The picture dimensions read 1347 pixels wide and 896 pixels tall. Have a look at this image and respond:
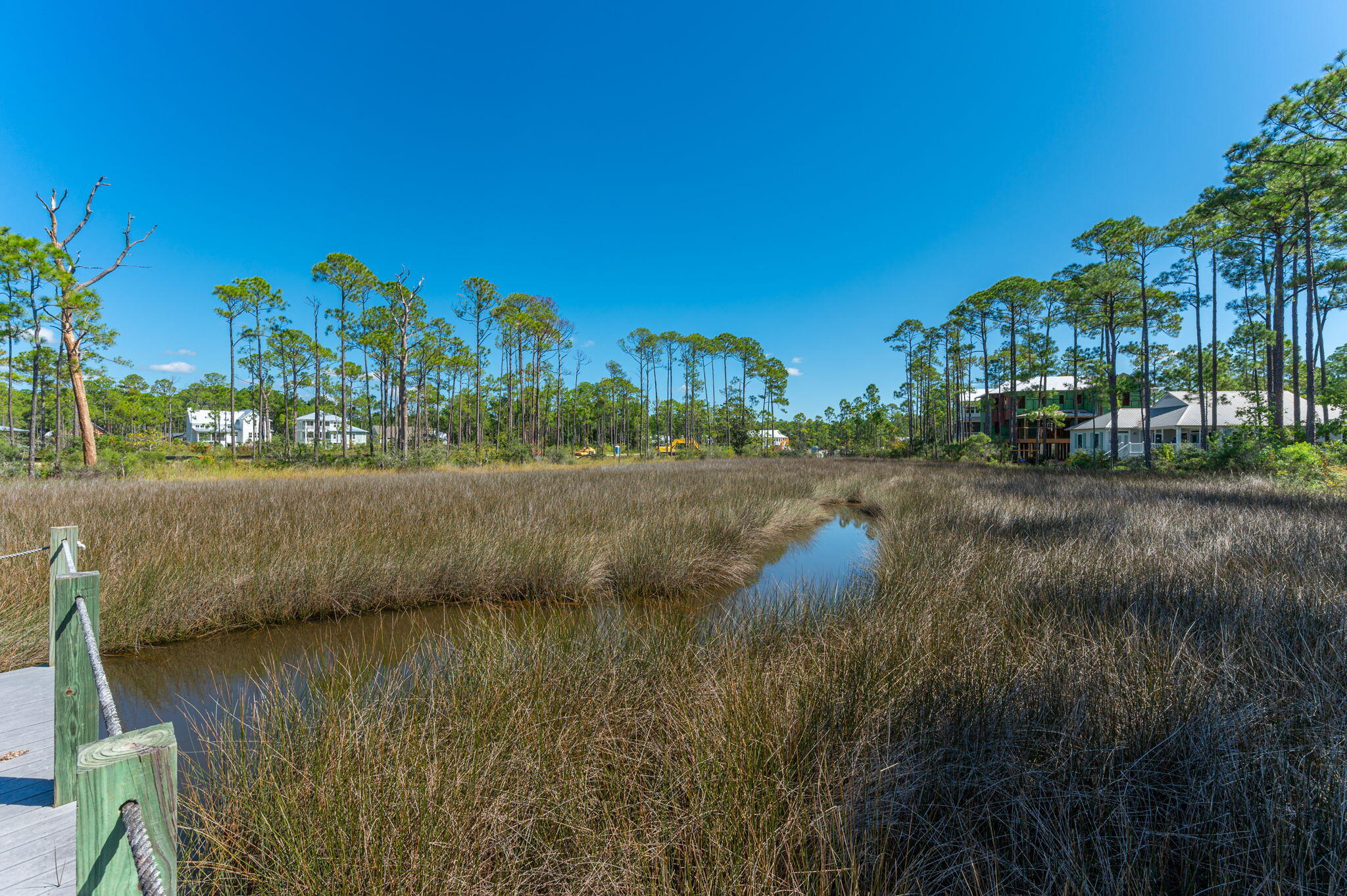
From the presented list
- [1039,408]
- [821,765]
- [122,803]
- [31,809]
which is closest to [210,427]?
[31,809]

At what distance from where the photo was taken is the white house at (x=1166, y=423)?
27078mm

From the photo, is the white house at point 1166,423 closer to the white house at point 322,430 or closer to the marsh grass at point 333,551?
the marsh grass at point 333,551

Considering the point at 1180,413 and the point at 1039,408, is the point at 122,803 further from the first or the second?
the point at 1180,413

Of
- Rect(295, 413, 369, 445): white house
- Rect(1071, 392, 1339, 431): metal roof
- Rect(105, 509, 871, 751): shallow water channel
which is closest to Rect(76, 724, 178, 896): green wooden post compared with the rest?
Rect(105, 509, 871, 751): shallow water channel

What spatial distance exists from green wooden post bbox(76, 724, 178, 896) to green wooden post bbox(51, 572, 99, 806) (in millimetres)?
1442

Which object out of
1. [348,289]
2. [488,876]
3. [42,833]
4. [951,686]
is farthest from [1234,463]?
[348,289]

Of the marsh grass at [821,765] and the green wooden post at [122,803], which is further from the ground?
the green wooden post at [122,803]

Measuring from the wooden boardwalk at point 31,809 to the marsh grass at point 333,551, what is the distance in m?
1.24

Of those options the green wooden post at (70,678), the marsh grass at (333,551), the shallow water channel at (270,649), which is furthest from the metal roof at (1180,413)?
the green wooden post at (70,678)

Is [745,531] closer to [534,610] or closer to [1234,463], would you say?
[534,610]

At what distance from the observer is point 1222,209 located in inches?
606

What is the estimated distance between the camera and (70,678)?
1.65 metres

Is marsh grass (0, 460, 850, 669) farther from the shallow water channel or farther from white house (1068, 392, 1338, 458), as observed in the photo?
white house (1068, 392, 1338, 458)

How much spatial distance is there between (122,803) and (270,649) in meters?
4.11
